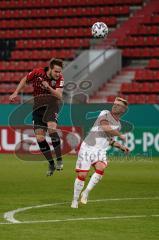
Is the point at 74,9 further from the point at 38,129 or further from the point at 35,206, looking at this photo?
the point at 35,206

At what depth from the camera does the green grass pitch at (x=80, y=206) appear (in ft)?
31.5

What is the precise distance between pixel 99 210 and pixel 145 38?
23131 millimetres

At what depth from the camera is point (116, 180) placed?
18.5m

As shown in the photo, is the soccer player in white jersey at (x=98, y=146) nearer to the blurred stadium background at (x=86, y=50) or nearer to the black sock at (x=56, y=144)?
the black sock at (x=56, y=144)

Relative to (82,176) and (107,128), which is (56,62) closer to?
(107,128)

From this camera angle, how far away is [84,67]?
33.0 metres

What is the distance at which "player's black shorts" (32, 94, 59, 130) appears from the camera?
49.3ft

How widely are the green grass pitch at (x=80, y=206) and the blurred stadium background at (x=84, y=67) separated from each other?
11 centimetres

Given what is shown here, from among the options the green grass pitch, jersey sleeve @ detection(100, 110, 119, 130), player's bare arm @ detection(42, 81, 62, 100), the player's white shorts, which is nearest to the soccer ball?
the green grass pitch

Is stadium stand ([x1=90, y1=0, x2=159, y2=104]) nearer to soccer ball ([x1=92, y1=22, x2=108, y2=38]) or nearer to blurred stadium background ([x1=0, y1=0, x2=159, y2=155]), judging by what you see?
blurred stadium background ([x1=0, y1=0, x2=159, y2=155])

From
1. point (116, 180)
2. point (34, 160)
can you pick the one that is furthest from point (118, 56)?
point (116, 180)

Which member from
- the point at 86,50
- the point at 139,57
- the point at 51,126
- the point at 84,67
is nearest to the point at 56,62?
the point at 51,126

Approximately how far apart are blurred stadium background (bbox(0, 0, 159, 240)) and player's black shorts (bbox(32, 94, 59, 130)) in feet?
8.32

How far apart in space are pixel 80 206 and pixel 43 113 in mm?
3117
